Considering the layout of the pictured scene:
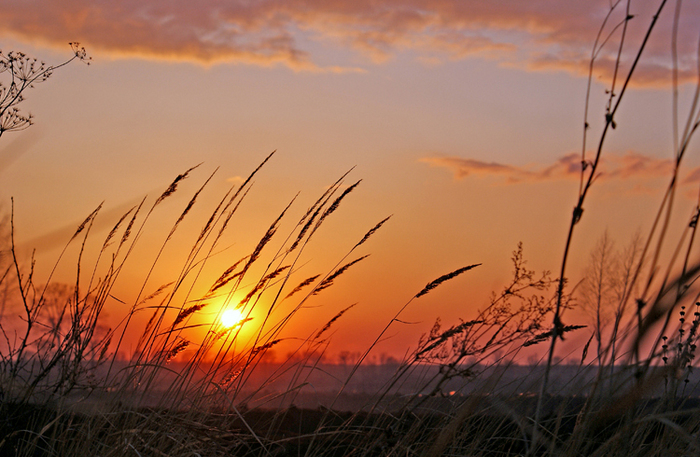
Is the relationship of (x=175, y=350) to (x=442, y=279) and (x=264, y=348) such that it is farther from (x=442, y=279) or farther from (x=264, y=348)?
(x=442, y=279)

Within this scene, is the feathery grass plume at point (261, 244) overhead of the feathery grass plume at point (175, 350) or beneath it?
overhead

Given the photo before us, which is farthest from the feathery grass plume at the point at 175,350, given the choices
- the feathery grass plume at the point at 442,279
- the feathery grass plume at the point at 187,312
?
the feathery grass plume at the point at 442,279

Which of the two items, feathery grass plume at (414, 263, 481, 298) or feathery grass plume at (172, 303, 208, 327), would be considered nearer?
feathery grass plume at (414, 263, 481, 298)

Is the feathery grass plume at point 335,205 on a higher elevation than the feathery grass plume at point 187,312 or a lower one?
higher

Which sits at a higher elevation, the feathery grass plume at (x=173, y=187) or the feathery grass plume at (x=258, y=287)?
the feathery grass plume at (x=173, y=187)

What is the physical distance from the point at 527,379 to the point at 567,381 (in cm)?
16

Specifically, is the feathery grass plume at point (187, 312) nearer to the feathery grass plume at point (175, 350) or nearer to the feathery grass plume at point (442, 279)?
the feathery grass plume at point (175, 350)

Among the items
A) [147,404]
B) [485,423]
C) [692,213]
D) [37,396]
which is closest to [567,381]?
[485,423]

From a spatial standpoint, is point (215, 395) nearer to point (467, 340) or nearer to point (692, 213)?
point (467, 340)

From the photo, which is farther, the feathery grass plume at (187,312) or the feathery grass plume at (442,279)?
the feathery grass plume at (187,312)

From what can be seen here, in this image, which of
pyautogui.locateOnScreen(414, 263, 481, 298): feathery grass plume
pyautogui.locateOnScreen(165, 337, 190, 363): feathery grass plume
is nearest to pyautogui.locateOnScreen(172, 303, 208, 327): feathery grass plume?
pyautogui.locateOnScreen(165, 337, 190, 363): feathery grass plume

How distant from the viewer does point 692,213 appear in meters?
1.13

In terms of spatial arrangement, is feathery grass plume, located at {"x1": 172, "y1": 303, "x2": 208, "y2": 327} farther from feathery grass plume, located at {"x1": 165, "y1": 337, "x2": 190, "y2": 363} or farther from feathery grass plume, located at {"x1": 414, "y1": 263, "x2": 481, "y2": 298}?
feathery grass plume, located at {"x1": 414, "y1": 263, "x2": 481, "y2": 298}

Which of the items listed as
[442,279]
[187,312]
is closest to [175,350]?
[187,312]
